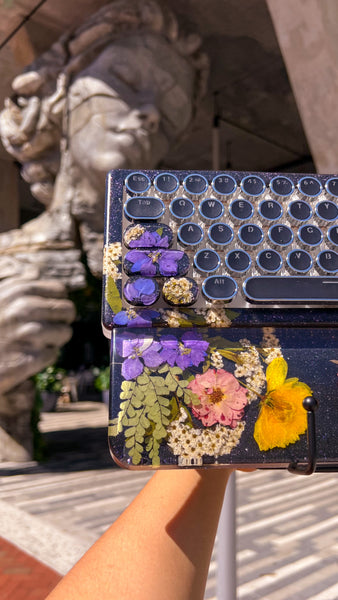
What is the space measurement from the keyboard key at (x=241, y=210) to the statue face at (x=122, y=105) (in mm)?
4105

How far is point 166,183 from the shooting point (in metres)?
0.75

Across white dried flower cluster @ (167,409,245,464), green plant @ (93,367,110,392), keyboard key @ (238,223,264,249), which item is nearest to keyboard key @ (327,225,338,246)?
keyboard key @ (238,223,264,249)

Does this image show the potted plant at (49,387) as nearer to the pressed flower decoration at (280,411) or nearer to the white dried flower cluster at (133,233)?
the white dried flower cluster at (133,233)

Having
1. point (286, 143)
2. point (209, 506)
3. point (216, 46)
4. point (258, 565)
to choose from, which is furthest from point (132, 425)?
point (286, 143)

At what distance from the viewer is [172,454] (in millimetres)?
602

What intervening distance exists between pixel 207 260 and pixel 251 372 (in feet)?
0.60

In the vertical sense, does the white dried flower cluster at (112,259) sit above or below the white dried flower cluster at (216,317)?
above

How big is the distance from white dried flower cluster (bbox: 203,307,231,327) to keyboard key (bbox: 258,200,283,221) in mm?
176

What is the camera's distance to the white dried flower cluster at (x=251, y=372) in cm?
64

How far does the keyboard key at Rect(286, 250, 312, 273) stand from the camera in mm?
712

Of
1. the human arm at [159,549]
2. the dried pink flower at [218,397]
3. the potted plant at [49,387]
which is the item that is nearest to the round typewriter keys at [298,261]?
the dried pink flower at [218,397]

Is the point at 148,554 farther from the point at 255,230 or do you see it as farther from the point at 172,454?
the point at 255,230

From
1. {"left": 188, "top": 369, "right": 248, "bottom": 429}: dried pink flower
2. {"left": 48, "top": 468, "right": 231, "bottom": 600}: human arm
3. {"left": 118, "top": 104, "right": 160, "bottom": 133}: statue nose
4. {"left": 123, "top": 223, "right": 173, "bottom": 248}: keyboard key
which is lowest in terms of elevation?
{"left": 48, "top": 468, "right": 231, "bottom": 600}: human arm

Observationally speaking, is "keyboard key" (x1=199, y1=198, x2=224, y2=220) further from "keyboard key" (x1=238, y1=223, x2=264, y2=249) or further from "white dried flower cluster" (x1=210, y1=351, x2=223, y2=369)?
"white dried flower cluster" (x1=210, y1=351, x2=223, y2=369)
